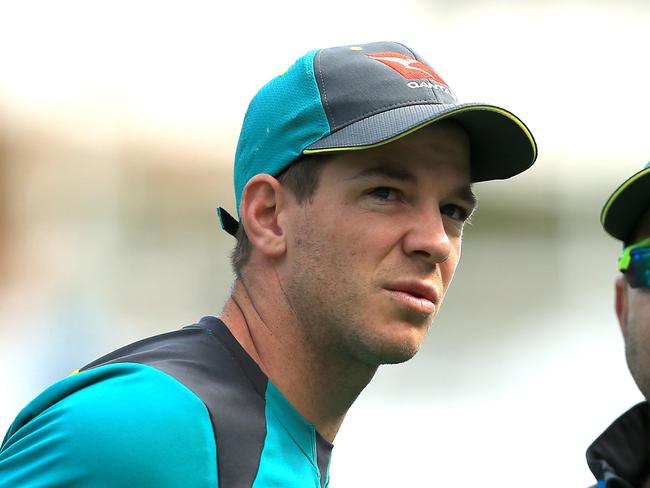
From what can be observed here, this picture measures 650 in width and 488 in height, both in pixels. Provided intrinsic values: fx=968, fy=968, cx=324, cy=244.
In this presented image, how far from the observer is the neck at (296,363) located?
2.25 metres

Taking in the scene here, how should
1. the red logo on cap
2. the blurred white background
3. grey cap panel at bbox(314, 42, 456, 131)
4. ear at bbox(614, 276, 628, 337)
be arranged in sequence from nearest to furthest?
grey cap panel at bbox(314, 42, 456, 131) → the red logo on cap → ear at bbox(614, 276, 628, 337) → the blurred white background

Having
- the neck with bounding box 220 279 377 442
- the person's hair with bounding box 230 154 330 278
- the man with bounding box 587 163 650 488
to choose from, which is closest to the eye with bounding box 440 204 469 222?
the person's hair with bounding box 230 154 330 278

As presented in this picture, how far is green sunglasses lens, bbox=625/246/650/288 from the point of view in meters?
2.81

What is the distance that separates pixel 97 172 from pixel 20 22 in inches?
63.0

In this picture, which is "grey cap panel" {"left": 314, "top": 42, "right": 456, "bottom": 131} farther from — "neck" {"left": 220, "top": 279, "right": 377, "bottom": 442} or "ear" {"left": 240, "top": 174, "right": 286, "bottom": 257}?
"neck" {"left": 220, "top": 279, "right": 377, "bottom": 442}

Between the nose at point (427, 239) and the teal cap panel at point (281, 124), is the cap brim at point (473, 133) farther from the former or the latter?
the nose at point (427, 239)

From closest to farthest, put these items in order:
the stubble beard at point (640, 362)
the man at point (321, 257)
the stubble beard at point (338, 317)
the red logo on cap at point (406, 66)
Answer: the man at point (321, 257) → the stubble beard at point (338, 317) → the red logo on cap at point (406, 66) → the stubble beard at point (640, 362)

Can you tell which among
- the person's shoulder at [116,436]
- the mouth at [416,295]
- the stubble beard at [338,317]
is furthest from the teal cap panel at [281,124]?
the person's shoulder at [116,436]

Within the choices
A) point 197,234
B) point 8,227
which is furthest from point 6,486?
point 197,234

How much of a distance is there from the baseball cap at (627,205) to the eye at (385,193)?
90 centimetres

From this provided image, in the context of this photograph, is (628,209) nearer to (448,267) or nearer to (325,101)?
(448,267)

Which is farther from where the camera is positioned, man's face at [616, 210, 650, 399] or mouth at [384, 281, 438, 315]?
man's face at [616, 210, 650, 399]

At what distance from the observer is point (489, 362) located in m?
9.73

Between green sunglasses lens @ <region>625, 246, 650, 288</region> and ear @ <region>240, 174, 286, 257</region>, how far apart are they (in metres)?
1.14
